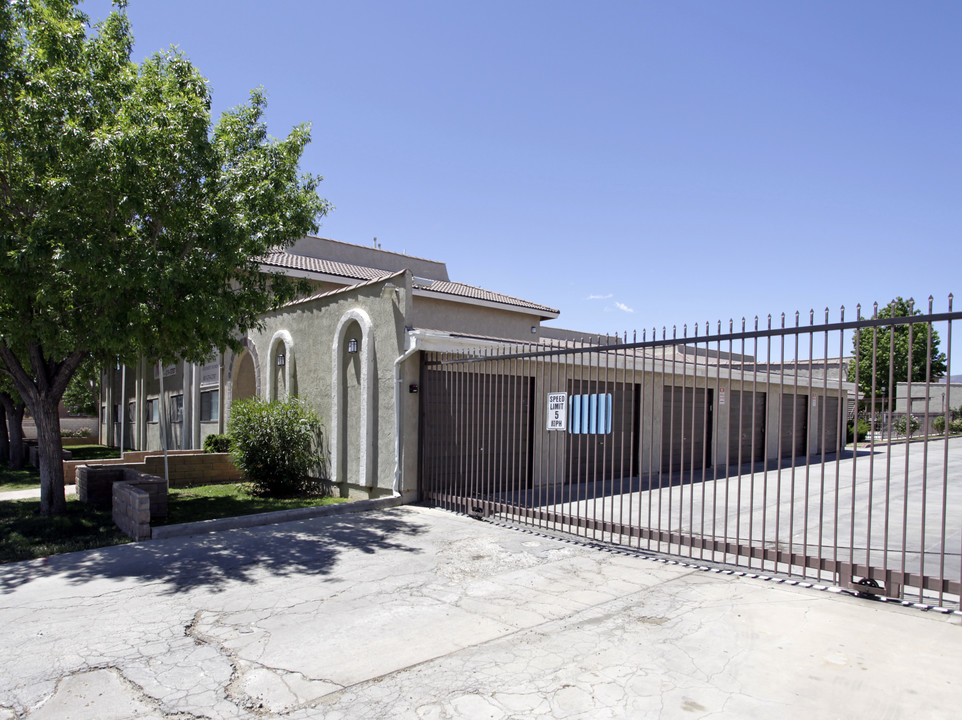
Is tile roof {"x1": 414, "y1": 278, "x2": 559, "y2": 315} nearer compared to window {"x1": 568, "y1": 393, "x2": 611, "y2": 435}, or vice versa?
window {"x1": 568, "y1": 393, "x2": 611, "y2": 435}

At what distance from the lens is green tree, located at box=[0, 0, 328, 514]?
8312 millimetres

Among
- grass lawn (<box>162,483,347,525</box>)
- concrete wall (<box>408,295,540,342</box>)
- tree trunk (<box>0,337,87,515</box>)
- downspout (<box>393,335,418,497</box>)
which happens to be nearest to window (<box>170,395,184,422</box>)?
grass lawn (<box>162,483,347,525</box>)

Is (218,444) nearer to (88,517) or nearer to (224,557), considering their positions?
(88,517)

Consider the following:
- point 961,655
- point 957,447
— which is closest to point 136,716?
point 961,655

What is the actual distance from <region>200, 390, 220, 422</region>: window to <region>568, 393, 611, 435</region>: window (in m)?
12.7

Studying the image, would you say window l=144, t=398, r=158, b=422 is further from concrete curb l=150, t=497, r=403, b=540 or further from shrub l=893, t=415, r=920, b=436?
shrub l=893, t=415, r=920, b=436

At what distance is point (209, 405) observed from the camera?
18.9 metres

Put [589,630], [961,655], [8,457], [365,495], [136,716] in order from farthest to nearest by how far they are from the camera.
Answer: [8,457] < [365,495] < [589,630] < [961,655] < [136,716]

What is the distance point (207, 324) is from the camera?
8648 millimetres

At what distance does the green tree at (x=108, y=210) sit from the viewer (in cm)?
831

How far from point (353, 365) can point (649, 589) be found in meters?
7.45

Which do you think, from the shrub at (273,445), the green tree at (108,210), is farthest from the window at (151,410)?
the green tree at (108,210)

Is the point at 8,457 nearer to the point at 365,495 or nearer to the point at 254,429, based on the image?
the point at 254,429

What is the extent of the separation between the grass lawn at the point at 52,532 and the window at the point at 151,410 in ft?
46.0
